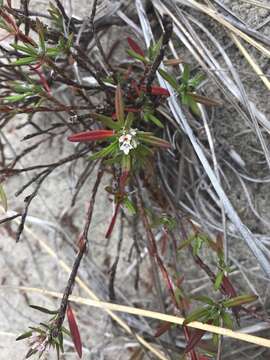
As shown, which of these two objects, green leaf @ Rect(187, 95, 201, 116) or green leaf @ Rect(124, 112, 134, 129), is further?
green leaf @ Rect(187, 95, 201, 116)

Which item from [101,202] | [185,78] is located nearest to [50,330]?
[101,202]

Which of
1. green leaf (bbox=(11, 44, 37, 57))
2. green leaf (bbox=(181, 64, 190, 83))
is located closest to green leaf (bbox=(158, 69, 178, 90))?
green leaf (bbox=(181, 64, 190, 83))

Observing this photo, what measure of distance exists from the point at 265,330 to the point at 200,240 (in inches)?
12.6

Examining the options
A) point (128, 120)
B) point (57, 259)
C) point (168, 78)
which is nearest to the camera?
point (128, 120)

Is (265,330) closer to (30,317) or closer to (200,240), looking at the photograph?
(200,240)

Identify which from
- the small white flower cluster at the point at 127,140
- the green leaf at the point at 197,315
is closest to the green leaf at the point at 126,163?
the small white flower cluster at the point at 127,140

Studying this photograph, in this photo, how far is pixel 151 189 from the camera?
1387 millimetres

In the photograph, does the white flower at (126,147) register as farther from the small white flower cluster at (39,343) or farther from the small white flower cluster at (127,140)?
the small white flower cluster at (39,343)

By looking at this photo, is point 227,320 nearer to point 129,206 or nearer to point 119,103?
point 129,206

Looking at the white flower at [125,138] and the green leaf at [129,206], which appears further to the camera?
the green leaf at [129,206]

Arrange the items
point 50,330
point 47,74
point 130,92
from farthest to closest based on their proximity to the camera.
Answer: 1. point 47,74
2. point 130,92
3. point 50,330

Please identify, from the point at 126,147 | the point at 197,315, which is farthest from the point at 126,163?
the point at 197,315

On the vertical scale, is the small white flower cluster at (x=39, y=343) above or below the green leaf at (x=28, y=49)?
below

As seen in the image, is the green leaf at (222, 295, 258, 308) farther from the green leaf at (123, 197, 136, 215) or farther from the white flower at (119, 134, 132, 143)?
the white flower at (119, 134, 132, 143)
